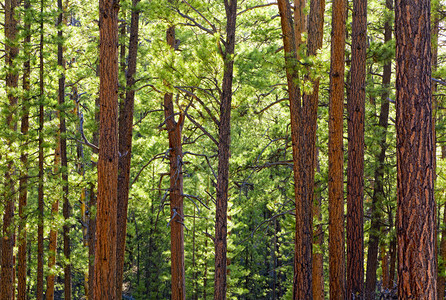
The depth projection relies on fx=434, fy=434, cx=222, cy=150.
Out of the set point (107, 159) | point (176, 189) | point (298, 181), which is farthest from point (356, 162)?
point (107, 159)

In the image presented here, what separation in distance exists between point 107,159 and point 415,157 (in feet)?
17.1

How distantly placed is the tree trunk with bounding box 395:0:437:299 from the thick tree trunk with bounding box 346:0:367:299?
466 centimetres

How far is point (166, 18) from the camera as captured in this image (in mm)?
Answer: 9102

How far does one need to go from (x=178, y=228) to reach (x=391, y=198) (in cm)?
673

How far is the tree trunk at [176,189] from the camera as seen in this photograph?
38.9 ft

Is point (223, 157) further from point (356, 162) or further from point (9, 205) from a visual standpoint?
point (9, 205)

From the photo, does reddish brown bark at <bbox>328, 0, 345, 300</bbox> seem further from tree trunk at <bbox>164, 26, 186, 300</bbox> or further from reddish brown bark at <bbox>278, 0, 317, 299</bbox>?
tree trunk at <bbox>164, 26, 186, 300</bbox>

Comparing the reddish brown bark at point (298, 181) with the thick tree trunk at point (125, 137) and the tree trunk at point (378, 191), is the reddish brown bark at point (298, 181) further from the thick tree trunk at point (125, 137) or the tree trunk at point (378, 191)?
the tree trunk at point (378, 191)

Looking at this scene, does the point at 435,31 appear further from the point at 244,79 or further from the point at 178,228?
the point at 178,228

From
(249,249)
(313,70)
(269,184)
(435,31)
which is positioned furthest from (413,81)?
(249,249)

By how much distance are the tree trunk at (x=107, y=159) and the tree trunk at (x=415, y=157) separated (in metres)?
4.93

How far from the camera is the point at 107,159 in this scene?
7.80 m

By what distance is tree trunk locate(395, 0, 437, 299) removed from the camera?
15.1 ft

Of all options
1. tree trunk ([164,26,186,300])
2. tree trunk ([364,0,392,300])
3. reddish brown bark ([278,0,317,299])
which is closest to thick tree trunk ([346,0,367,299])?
reddish brown bark ([278,0,317,299])
